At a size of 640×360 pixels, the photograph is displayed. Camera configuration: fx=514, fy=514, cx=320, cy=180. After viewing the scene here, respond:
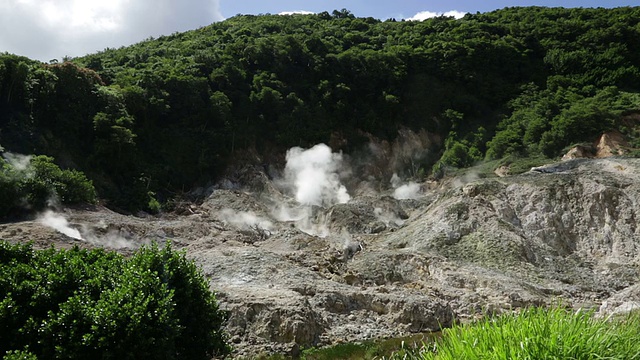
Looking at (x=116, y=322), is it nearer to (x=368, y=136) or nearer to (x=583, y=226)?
(x=583, y=226)

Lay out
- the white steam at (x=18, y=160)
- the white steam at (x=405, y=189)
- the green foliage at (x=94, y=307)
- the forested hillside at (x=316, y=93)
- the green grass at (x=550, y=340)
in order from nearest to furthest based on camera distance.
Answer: the green grass at (x=550, y=340), the green foliage at (x=94, y=307), the white steam at (x=18, y=160), the forested hillside at (x=316, y=93), the white steam at (x=405, y=189)

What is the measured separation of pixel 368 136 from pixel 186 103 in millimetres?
21120

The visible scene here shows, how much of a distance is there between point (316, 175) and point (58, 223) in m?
27.5

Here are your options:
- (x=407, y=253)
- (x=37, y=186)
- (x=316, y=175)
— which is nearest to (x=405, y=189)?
(x=316, y=175)

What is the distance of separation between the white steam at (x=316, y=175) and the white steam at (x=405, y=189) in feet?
17.1

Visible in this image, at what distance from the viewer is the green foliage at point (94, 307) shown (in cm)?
1179

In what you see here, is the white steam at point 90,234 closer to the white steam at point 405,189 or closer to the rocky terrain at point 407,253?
the rocky terrain at point 407,253

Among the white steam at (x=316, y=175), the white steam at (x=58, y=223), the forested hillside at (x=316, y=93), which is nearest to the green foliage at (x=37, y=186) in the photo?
the white steam at (x=58, y=223)

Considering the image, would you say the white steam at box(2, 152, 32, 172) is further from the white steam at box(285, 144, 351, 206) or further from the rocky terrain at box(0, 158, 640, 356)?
the white steam at box(285, 144, 351, 206)

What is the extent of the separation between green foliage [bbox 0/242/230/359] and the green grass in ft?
25.8

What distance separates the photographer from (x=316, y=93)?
203ft

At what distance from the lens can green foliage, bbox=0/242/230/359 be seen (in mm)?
11789

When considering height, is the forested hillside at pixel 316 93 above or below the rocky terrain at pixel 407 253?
above

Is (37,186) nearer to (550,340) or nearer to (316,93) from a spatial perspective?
(316,93)
